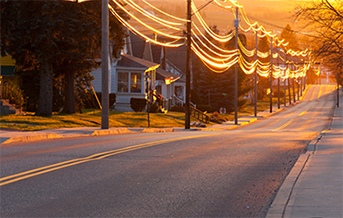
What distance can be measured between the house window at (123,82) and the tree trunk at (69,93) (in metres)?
15.0

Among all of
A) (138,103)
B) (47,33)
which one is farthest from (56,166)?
(138,103)

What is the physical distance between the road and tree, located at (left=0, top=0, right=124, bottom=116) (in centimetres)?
1226

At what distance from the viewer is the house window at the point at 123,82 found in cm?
4503

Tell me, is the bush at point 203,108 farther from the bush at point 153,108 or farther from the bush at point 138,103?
the bush at point 138,103

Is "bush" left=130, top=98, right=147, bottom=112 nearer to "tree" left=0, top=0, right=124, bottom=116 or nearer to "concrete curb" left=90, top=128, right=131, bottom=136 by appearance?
"tree" left=0, top=0, right=124, bottom=116

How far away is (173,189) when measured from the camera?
26.6 feet

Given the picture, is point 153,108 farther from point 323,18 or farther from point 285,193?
point 285,193

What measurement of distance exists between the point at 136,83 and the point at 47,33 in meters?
21.2

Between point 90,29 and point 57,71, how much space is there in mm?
5292

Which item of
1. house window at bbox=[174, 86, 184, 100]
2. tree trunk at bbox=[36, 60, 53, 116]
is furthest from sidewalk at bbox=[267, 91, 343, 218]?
house window at bbox=[174, 86, 184, 100]

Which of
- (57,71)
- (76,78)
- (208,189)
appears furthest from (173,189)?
(76,78)

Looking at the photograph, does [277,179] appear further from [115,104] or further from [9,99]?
[115,104]

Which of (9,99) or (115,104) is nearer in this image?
(9,99)

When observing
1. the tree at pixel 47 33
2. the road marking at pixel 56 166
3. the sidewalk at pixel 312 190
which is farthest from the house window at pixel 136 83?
the sidewalk at pixel 312 190
